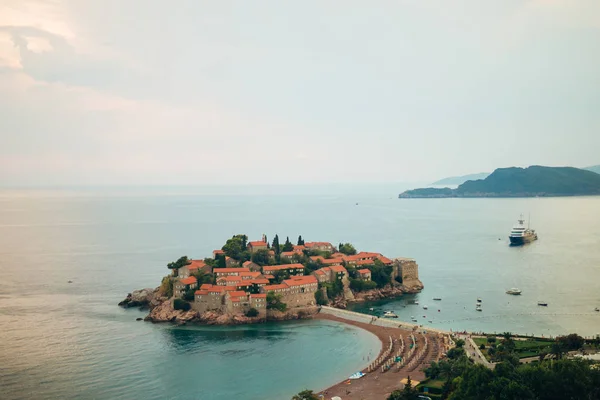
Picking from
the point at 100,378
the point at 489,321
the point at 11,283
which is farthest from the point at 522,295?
the point at 11,283

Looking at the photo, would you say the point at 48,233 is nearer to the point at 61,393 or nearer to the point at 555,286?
the point at 61,393

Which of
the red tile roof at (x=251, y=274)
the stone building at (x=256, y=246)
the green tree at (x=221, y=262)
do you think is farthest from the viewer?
the stone building at (x=256, y=246)

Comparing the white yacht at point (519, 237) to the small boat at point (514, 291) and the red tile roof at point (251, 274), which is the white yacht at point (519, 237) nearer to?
the small boat at point (514, 291)

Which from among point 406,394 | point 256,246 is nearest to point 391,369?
point 406,394

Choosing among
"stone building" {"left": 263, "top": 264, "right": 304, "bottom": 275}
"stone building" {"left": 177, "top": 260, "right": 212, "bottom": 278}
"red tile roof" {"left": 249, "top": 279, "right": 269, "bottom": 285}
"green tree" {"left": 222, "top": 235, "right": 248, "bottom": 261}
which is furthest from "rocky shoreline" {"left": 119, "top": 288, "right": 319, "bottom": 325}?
"green tree" {"left": 222, "top": 235, "right": 248, "bottom": 261}

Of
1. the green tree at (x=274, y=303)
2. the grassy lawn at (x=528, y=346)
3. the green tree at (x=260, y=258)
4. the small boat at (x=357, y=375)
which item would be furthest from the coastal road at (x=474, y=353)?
the green tree at (x=260, y=258)
